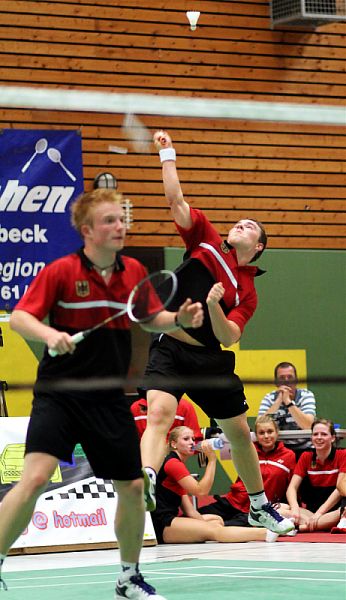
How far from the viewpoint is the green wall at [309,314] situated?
51.7ft

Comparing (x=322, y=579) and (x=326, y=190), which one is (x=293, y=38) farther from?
(x=322, y=579)

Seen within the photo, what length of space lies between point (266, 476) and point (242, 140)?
4.87m

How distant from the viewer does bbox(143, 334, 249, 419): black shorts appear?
7762mm

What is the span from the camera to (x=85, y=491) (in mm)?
11570

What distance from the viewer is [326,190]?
621 inches

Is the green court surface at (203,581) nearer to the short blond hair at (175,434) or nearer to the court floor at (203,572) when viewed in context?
the court floor at (203,572)

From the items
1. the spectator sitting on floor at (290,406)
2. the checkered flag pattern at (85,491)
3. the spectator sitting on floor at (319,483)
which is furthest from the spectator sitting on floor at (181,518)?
the spectator sitting on floor at (290,406)

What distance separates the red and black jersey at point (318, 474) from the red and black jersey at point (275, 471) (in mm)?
147

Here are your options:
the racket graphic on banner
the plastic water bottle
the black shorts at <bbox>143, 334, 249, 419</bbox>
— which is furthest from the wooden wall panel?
the racket graphic on banner

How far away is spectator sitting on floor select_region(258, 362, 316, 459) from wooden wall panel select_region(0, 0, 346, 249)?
2527mm

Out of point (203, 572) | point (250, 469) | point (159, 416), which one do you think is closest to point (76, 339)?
point (159, 416)

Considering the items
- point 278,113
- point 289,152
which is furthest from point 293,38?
point 278,113

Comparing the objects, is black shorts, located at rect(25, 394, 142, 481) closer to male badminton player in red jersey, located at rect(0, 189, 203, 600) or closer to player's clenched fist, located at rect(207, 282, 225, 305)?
male badminton player in red jersey, located at rect(0, 189, 203, 600)

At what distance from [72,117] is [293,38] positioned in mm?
3298
